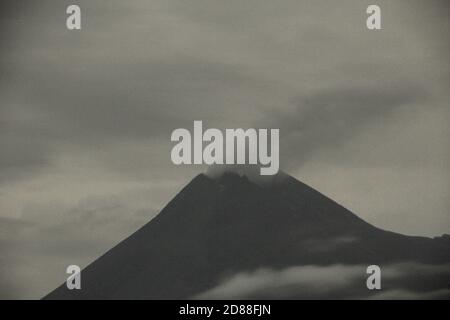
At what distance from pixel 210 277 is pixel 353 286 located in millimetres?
1714

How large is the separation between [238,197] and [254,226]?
0.97 meters

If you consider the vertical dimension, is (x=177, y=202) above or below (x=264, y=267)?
above

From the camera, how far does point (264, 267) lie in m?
11.2

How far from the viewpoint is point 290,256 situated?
11.5m

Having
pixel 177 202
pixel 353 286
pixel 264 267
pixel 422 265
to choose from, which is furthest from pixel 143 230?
pixel 422 265

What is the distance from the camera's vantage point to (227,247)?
11.6 m

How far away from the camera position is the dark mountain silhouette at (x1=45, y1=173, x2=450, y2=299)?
1123cm

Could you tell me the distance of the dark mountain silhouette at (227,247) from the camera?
11.2m
